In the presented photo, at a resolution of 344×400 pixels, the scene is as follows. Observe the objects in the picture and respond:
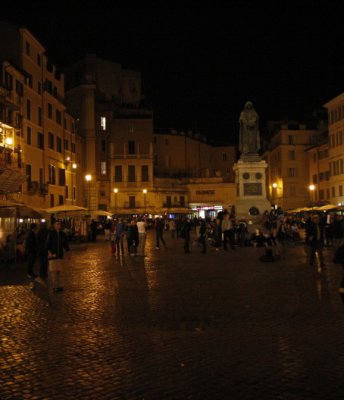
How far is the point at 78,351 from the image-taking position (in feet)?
25.0

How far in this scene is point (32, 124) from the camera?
44.7 m

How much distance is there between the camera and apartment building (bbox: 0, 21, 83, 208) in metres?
38.4

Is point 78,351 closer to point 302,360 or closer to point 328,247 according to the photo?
point 302,360

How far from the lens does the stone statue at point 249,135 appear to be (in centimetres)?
3738

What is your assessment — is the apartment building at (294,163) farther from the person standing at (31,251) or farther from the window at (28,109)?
the person standing at (31,251)

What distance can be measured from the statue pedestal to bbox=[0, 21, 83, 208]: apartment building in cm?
1360

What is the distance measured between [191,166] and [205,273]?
72042 millimetres

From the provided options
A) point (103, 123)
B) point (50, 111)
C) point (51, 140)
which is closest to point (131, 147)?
point (103, 123)

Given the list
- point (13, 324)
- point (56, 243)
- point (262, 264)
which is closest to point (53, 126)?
point (262, 264)

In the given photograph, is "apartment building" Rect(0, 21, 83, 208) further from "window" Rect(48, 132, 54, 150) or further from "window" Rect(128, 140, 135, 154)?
"window" Rect(128, 140, 135, 154)

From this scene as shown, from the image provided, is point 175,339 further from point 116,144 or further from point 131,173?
point 131,173

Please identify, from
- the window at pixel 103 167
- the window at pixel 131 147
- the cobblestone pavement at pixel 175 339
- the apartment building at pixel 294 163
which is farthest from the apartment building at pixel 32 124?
the apartment building at pixel 294 163

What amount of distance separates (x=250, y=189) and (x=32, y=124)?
770 inches

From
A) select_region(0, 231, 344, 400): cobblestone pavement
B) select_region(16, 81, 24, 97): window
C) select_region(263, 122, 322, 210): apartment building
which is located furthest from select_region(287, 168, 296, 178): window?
select_region(0, 231, 344, 400): cobblestone pavement
